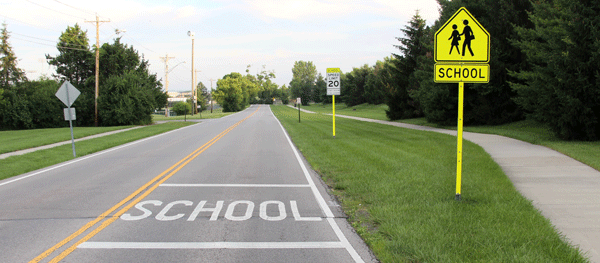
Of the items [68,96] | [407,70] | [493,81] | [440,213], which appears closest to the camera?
[440,213]

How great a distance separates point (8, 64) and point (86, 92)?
811 inches

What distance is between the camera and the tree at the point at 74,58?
43.9 metres

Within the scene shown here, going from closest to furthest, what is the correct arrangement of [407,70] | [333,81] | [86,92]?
1. [333,81]
2. [407,70]
3. [86,92]

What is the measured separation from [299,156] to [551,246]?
9.24m

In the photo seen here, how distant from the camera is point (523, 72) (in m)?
18.9

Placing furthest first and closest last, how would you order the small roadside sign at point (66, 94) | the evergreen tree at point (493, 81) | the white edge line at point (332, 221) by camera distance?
the evergreen tree at point (493, 81), the small roadside sign at point (66, 94), the white edge line at point (332, 221)

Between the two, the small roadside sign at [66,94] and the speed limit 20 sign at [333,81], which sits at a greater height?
the speed limit 20 sign at [333,81]

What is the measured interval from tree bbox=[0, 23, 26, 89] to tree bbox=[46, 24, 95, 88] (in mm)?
10656

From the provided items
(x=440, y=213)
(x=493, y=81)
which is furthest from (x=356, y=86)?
(x=440, y=213)

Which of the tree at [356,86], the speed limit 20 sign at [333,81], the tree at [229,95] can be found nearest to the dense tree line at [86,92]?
the speed limit 20 sign at [333,81]

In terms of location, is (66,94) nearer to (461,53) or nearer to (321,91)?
(461,53)

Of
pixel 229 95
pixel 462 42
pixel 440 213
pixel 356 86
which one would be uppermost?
pixel 356 86

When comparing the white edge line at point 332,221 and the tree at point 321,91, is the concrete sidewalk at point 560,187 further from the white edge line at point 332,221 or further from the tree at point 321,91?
the tree at point 321,91

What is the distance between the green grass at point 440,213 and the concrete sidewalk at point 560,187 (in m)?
0.29
